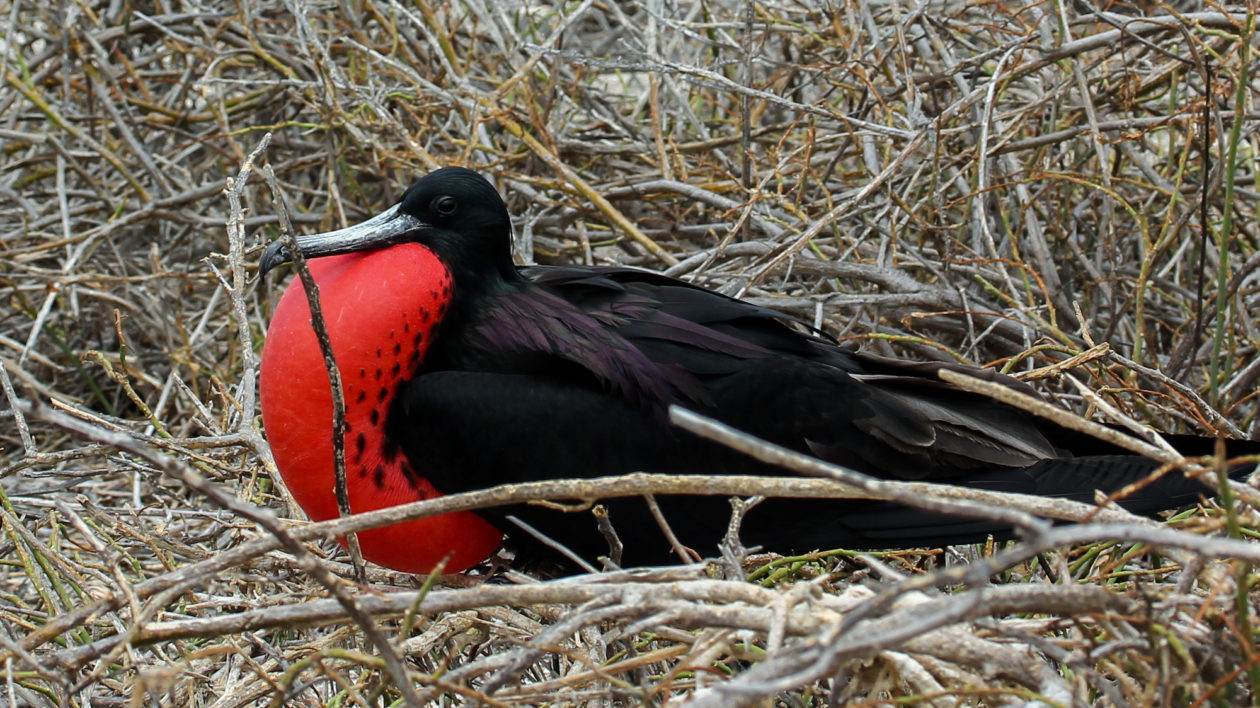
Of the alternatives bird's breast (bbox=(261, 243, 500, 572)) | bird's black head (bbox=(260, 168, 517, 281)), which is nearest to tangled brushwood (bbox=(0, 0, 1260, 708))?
bird's breast (bbox=(261, 243, 500, 572))

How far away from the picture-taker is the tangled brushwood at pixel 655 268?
1079 millimetres

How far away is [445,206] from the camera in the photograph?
191 cm

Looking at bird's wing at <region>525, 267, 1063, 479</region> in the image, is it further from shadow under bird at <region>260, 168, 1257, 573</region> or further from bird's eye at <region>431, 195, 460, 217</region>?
bird's eye at <region>431, 195, 460, 217</region>

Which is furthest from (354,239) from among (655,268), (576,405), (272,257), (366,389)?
(655,268)

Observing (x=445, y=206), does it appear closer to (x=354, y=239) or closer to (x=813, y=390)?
(x=354, y=239)

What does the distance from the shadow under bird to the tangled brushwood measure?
3.3 inches

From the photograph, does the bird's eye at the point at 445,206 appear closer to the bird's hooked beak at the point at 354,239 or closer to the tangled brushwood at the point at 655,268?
the bird's hooked beak at the point at 354,239

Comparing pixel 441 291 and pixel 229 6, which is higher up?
pixel 229 6

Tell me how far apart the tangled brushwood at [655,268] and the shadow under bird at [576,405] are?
0.28 feet

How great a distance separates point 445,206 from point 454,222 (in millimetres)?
25

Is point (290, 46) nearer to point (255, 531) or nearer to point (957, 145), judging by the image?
point (957, 145)

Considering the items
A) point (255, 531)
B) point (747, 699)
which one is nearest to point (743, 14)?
point (255, 531)

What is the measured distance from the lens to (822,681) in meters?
1.37

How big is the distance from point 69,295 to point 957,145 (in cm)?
174
